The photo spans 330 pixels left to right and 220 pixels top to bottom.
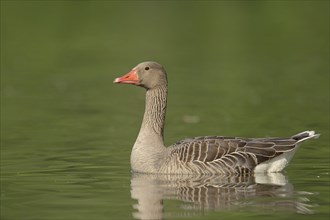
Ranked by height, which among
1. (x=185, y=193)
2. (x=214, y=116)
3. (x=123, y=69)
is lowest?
(x=185, y=193)

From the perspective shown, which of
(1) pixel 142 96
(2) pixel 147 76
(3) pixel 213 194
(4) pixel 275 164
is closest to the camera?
(3) pixel 213 194

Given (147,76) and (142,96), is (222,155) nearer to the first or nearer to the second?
(147,76)

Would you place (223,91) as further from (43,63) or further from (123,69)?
(43,63)

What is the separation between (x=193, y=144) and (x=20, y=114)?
9.17 metres

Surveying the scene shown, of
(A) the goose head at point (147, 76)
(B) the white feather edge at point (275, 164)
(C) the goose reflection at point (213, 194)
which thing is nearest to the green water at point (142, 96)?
(C) the goose reflection at point (213, 194)

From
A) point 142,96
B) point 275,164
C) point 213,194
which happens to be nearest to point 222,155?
point 275,164

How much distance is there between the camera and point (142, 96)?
29.3m

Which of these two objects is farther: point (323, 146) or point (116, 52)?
point (116, 52)

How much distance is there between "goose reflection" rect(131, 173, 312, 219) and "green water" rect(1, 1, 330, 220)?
0.15 feet

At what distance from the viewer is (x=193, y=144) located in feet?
56.5

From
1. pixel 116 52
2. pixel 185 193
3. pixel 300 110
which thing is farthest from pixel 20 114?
pixel 116 52

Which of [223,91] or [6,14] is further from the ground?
Answer: [6,14]

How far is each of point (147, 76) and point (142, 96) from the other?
1112cm

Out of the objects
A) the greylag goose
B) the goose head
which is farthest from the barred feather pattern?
the goose head
